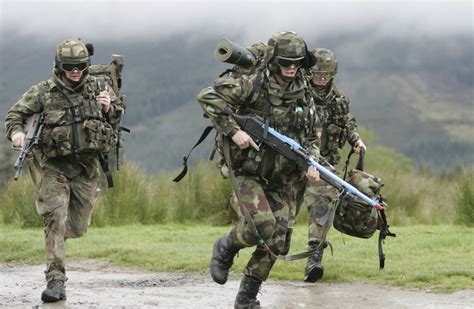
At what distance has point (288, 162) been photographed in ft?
30.0

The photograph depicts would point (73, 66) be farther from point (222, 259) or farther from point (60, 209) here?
point (222, 259)

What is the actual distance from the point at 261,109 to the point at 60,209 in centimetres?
219

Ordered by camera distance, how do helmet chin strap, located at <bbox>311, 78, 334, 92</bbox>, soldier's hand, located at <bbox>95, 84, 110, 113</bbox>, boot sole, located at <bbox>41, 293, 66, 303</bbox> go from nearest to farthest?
boot sole, located at <bbox>41, 293, 66, 303</bbox>
soldier's hand, located at <bbox>95, 84, 110, 113</bbox>
helmet chin strap, located at <bbox>311, 78, 334, 92</bbox>

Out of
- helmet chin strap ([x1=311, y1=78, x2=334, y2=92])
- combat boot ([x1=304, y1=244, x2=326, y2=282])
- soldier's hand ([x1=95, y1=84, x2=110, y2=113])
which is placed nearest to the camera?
soldier's hand ([x1=95, y1=84, x2=110, y2=113])

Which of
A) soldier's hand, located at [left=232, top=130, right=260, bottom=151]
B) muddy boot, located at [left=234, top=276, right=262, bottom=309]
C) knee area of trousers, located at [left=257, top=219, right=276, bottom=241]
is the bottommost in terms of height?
muddy boot, located at [left=234, top=276, right=262, bottom=309]

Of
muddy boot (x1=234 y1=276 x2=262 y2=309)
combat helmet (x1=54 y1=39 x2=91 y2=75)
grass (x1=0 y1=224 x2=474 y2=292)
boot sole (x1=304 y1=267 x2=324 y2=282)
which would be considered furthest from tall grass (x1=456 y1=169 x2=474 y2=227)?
combat helmet (x1=54 y1=39 x2=91 y2=75)

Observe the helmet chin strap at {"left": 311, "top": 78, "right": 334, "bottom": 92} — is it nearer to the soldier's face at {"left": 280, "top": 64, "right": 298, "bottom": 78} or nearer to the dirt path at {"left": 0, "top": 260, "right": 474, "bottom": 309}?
the dirt path at {"left": 0, "top": 260, "right": 474, "bottom": 309}

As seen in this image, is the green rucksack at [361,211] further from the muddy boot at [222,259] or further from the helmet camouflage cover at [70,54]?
the helmet camouflage cover at [70,54]

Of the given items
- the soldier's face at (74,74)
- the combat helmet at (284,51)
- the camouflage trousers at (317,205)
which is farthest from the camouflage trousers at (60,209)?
the combat helmet at (284,51)

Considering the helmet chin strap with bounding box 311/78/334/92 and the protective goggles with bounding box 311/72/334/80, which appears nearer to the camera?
the protective goggles with bounding box 311/72/334/80

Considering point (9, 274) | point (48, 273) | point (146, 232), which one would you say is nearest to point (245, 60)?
point (48, 273)

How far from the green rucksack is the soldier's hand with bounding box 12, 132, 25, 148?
114 inches

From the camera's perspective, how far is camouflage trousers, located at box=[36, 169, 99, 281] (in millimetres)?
9922

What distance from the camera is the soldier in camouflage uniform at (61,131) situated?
9.94m
